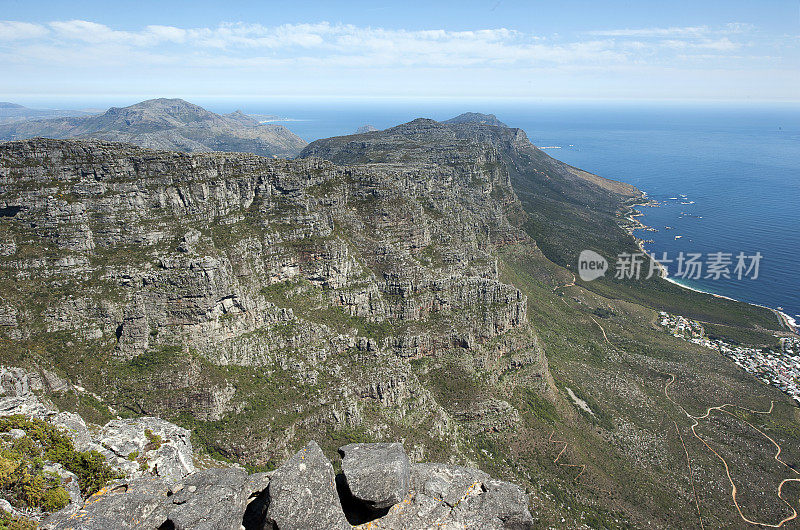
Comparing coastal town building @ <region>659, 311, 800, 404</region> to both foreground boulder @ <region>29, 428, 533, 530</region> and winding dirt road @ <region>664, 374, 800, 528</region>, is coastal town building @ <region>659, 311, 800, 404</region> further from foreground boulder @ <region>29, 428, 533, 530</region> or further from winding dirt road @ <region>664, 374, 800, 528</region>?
foreground boulder @ <region>29, 428, 533, 530</region>

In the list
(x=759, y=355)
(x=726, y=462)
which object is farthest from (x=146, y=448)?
(x=759, y=355)

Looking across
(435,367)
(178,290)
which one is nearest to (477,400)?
(435,367)

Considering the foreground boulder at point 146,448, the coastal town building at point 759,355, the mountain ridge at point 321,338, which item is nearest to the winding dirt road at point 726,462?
the mountain ridge at point 321,338

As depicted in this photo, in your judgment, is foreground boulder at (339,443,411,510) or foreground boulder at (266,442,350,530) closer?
foreground boulder at (266,442,350,530)

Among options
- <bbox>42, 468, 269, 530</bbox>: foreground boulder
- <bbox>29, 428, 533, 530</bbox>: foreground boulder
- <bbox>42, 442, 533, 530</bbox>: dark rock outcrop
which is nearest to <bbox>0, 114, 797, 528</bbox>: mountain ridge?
<bbox>42, 468, 269, 530</bbox>: foreground boulder

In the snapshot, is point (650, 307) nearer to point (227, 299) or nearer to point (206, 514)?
point (227, 299)

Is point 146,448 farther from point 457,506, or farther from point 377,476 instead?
point 457,506

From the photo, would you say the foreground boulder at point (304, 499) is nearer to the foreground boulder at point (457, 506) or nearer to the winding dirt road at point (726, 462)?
the foreground boulder at point (457, 506)
